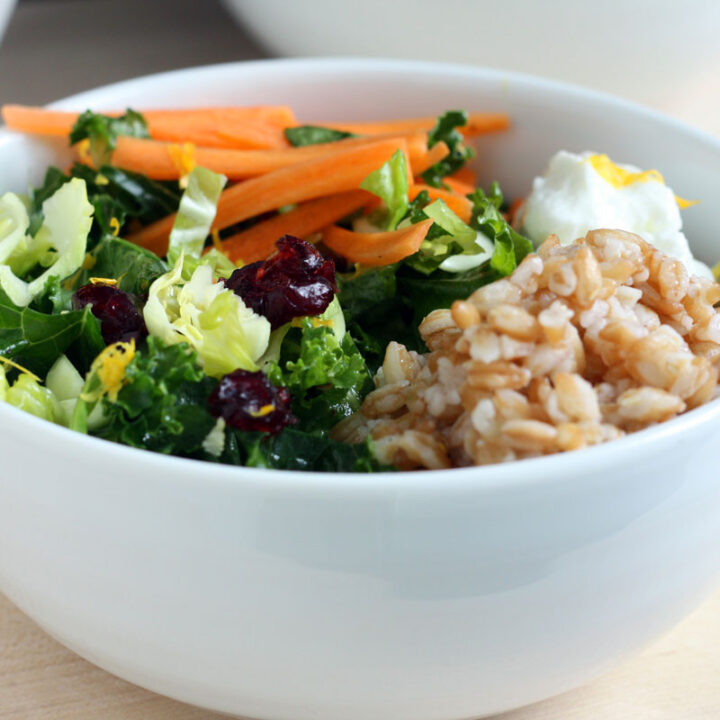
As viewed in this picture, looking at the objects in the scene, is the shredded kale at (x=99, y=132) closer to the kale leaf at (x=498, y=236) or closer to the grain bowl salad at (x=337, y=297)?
the grain bowl salad at (x=337, y=297)

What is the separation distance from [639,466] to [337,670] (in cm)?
45

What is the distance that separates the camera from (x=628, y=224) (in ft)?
6.60

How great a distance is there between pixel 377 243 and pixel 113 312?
0.55 meters

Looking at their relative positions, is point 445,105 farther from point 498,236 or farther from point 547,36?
point 498,236

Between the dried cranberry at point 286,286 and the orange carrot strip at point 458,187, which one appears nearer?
the dried cranberry at point 286,286

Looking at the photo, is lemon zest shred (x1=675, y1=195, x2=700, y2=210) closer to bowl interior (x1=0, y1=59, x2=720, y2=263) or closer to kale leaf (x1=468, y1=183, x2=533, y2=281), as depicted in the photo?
bowl interior (x1=0, y1=59, x2=720, y2=263)

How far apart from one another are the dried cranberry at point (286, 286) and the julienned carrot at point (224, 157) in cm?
56

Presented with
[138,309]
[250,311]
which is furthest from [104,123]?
[250,311]

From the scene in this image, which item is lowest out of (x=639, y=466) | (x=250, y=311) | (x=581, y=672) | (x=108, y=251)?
(x=581, y=672)

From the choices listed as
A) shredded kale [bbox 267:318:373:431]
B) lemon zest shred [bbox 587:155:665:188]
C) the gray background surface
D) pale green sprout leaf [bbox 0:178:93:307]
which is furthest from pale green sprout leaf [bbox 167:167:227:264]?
the gray background surface

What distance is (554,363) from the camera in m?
1.32

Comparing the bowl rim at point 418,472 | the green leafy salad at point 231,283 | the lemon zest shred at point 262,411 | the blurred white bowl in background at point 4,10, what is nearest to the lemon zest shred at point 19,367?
the green leafy salad at point 231,283

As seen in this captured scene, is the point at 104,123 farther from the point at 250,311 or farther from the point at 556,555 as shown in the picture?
the point at 556,555

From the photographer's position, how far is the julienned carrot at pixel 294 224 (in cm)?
204
